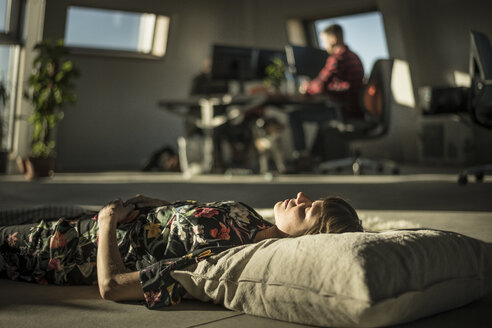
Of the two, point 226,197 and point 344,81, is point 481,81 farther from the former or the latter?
point 226,197

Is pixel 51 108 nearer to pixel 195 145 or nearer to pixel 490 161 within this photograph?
pixel 195 145

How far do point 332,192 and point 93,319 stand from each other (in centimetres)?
268

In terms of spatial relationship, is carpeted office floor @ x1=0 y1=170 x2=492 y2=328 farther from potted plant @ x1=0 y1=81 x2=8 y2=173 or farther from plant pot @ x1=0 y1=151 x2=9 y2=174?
plant pot @ x1=0 y1=151 x2=9 y2=174

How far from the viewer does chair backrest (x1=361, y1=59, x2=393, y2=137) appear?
4.84 metres

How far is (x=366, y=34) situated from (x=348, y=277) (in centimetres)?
773

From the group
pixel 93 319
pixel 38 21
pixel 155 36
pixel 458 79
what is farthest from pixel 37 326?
pixel 155 36

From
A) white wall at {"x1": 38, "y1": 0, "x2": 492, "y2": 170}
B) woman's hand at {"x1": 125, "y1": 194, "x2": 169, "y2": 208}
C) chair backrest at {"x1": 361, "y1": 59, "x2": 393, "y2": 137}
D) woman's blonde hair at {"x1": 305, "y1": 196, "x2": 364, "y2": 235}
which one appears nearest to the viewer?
woman's blonde hair at {"x1": 305, "y1": 196, "x2": 364, "y2": 235}

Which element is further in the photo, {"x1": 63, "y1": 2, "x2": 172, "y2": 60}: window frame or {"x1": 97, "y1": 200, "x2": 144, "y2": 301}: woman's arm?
{"x1": 63, "y1": 2, "x2": 172, "y2": 60}: window frame

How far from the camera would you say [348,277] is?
42.1 inches

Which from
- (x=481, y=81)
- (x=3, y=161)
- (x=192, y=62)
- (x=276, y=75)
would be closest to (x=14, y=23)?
(x=3, y=161)

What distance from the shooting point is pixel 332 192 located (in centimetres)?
371

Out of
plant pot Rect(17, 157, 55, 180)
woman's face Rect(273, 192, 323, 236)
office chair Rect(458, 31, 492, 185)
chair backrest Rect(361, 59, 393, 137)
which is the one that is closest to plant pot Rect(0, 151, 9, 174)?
plant pot Rect(17, 157, 55, 180)

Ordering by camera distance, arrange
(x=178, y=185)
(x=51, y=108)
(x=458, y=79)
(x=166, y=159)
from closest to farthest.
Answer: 1. (x=178, y=185)
2. (x=51, y=108)
3. (x=166, y=159)
4. (x=458, y=79)

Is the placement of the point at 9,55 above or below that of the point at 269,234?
above
